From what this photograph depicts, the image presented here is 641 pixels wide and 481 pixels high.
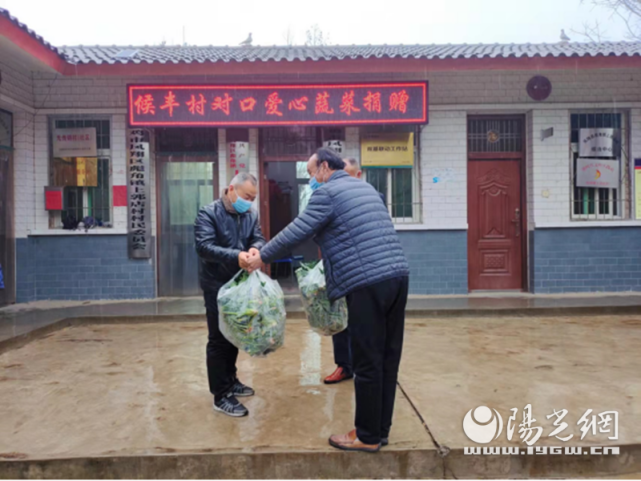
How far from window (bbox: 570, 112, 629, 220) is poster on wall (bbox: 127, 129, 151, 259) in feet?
23.0

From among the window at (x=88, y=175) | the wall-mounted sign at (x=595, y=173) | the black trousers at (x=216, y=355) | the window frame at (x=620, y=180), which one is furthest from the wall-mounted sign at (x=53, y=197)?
the wall-mounted sign at (x=595, y=173)

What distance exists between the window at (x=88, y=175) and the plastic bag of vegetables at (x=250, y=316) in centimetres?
601

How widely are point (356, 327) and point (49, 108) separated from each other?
761 centimetres

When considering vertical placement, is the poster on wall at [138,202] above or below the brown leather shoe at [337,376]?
above

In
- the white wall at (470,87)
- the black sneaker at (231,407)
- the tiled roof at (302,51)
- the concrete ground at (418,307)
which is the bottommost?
the black sneaker at (231,407)

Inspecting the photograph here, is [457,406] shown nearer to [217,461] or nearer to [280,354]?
[217,461]

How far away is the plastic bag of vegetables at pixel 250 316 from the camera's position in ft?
10.8

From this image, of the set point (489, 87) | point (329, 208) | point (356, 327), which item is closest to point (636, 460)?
point (356, 327)

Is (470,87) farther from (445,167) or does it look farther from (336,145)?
Answer: (336,145)

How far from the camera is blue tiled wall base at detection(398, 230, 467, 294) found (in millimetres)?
8594

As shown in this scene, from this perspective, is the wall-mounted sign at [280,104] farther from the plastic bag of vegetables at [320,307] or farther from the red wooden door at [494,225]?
the plastic bag of vegetables at [320,307]

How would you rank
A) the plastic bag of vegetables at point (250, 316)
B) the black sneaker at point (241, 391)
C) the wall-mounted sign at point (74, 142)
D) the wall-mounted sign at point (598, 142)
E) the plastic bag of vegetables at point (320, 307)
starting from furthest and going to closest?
the wall-mounted sign at point (598, 142) < the wall-mounted sign at point (74, 142) < the black sneaker at point (241, 391) < the plastic bag of vegetables at point (320, 307) < the plastic bag of vegetables at point (250, 316)
